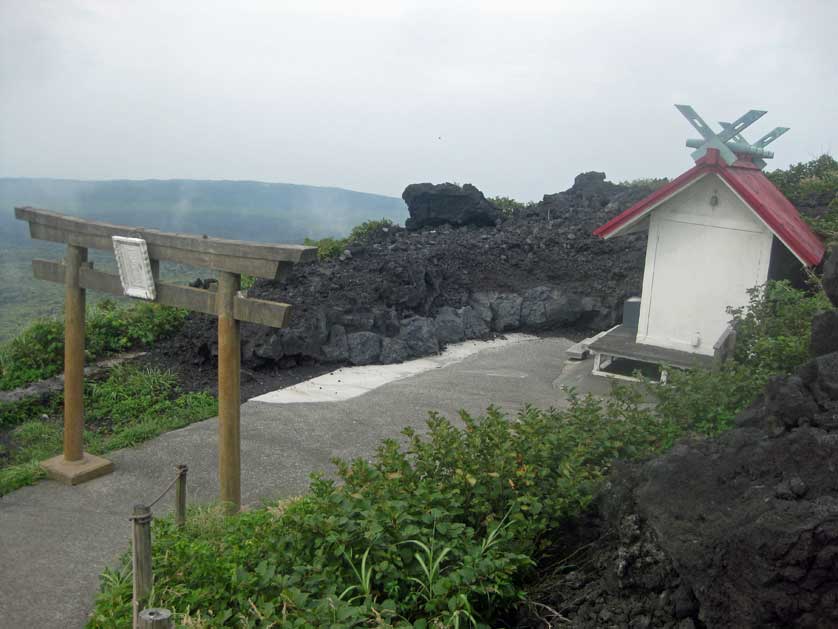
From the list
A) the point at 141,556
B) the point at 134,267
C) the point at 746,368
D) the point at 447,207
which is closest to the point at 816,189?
the point at 447,207

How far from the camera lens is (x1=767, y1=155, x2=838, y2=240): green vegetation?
12375mm

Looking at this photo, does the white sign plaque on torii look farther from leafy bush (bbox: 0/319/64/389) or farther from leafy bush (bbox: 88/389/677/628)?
leafy bush (bbox: 0/319/64/389)

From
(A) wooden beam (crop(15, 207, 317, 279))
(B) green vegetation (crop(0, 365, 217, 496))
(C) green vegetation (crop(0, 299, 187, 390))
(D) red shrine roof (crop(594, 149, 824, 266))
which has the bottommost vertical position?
(B) green vegetation (crop(0, 365, 217, 496))

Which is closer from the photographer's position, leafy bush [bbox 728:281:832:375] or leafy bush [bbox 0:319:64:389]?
leafy bush [bbox 728:281:832:375]

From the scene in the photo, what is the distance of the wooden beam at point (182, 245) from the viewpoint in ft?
18.4

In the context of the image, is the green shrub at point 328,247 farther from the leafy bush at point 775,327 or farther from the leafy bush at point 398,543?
the leafy bush at point 398,543

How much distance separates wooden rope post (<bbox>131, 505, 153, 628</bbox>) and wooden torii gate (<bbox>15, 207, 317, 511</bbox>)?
1966mm

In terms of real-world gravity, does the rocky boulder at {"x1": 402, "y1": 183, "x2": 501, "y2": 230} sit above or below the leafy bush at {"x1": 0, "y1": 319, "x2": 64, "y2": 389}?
above

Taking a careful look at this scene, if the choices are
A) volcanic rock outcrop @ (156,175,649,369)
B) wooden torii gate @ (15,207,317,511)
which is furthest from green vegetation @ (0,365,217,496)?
volcanic rock outcrop @ (156,175,649,369)

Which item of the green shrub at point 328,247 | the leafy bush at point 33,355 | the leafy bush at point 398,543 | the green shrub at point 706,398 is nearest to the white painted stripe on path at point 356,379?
the leafy bush at point 33,355

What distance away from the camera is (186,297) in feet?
20.8

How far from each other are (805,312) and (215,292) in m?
5.20

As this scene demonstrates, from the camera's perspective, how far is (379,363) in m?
10.9

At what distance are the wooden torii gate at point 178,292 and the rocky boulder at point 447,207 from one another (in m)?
13.3
